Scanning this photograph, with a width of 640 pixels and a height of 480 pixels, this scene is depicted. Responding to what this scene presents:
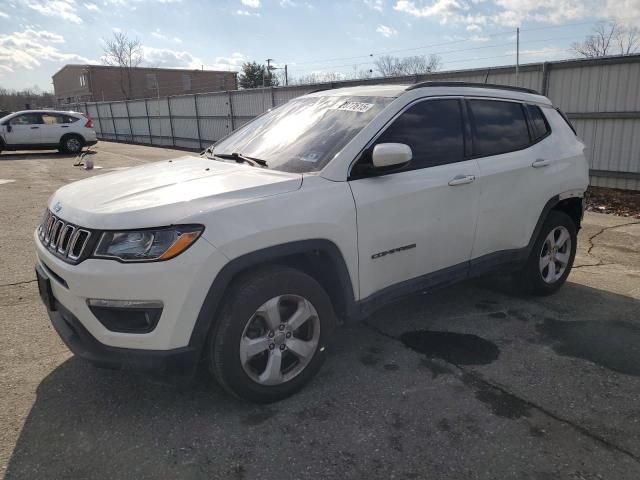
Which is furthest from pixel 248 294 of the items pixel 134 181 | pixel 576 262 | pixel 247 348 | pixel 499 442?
pixel 576 262

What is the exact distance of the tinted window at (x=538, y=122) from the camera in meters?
4.35

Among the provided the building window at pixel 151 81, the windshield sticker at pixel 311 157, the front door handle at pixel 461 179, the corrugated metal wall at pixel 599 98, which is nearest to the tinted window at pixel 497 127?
the front door handle at pixel 461 179

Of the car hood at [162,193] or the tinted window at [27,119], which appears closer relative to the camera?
the car hood at [162,193]

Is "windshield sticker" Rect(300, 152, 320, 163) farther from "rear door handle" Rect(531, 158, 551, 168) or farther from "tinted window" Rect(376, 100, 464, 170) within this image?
"rear door handle" Rect(531, 158, 551, 168)

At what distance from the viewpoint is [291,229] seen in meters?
2.74

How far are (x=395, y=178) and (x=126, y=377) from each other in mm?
2131

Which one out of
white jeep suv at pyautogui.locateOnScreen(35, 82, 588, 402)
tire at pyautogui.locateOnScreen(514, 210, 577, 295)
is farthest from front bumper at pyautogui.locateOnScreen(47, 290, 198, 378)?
tire at pyautogui.locateOnScreen(514, 210, 577, 295)

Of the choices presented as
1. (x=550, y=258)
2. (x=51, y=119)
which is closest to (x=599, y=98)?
(x=550, y=258)

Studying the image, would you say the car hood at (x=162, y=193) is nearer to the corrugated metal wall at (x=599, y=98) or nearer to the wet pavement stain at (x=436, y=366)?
the wet pavement stain at (x=436, y=366)

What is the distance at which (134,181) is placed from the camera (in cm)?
317

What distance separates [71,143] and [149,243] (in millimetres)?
19704

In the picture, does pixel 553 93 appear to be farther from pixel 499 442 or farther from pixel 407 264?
pixel 499 442

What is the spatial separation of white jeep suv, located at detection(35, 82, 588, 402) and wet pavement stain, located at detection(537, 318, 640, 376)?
62 cm

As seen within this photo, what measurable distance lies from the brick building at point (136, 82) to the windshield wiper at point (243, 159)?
181ft
